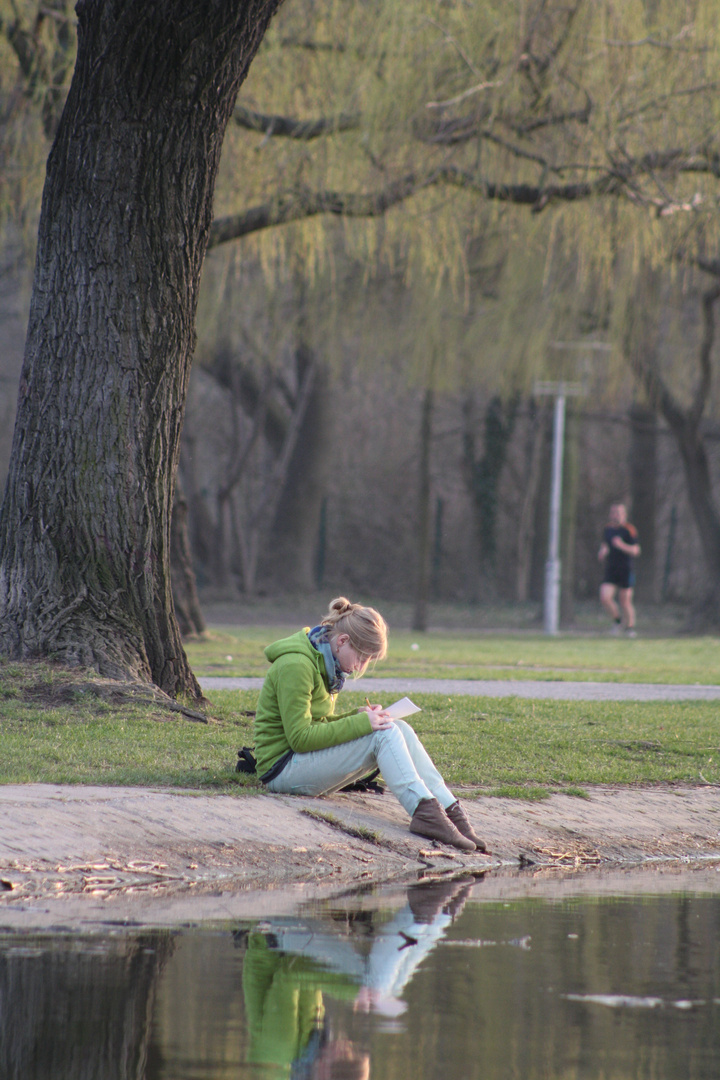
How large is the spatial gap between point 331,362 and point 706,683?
13.4 m

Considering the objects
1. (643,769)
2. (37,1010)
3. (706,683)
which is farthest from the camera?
(706,683)

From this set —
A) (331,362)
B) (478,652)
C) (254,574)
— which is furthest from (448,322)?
(254,574)

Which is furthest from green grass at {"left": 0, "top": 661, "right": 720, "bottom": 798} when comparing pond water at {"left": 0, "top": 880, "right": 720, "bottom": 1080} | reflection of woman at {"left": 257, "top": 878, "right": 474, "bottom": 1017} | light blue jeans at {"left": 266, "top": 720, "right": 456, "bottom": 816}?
pond water at {"left": 0, "top": 880, "right": 720, "bottom": 1080}

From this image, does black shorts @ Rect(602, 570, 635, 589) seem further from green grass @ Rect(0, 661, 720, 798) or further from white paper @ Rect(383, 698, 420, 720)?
white paper @ Rect(383, 698, 420, 720)

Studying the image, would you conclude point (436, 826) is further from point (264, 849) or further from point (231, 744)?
point (231, 744)

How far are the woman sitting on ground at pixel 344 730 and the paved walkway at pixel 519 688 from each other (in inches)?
184

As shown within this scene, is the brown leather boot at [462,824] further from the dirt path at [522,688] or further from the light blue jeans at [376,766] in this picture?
the dirt path at [522,688]

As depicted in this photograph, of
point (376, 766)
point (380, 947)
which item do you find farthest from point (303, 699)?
point (380, 947)

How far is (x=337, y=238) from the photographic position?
2330 centimetres

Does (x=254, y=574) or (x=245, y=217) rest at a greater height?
(x=245, y=217)

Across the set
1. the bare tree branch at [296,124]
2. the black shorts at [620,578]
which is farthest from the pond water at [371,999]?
the black shorts at [620,578]

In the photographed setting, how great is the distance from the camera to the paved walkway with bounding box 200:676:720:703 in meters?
12.7

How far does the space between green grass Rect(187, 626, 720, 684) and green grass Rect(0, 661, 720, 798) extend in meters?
4.60

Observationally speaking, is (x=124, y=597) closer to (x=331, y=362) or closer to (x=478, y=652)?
(x=478, y=652)
